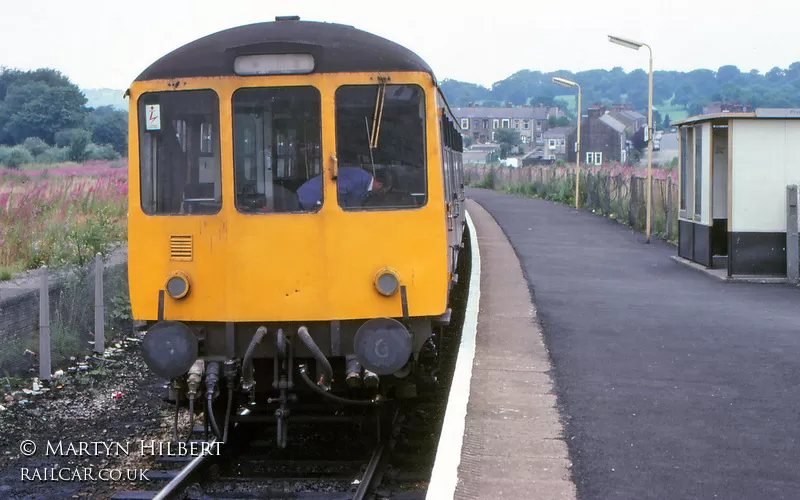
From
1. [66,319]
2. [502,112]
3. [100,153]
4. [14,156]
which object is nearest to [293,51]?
[66,319]

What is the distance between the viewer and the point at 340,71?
7.02 metres

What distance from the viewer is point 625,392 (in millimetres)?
7875

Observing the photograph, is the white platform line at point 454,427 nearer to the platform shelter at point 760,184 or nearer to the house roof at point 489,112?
the platform shelter at point 760,184

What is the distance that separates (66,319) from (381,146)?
573 centimetres

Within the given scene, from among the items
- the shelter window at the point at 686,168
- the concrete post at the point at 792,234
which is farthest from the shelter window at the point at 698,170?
the concrete post at the point at 792,234

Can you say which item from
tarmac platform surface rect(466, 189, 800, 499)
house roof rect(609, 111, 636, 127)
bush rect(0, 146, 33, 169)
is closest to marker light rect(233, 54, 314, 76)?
tarmac platform surface rect(466, 189, 800, 499)

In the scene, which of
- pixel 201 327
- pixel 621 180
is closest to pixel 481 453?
pixel 201 327

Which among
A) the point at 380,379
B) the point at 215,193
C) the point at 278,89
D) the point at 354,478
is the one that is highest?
the point at 278,89

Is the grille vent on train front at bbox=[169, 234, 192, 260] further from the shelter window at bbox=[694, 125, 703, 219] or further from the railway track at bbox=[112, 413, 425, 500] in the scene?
the shelter window at bbox=[694, 125, 703, 219]

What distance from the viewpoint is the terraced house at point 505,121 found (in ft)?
503

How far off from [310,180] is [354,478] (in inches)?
79.8

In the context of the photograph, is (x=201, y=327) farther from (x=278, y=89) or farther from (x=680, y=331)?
(x=680, y=331)

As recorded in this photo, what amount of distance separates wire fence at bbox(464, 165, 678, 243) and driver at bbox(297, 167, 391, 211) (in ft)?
50.3

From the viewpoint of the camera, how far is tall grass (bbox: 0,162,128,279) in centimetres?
1321
